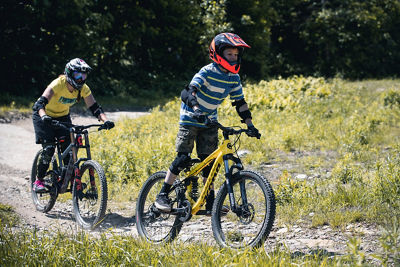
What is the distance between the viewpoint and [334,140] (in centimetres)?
948

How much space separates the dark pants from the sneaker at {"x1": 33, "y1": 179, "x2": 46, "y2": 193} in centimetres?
10

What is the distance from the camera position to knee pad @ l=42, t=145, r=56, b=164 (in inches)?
272

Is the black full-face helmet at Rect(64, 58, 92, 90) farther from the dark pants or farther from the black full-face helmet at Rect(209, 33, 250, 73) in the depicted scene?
the black full-face helmet at Rect(209, 33, 250, 73)

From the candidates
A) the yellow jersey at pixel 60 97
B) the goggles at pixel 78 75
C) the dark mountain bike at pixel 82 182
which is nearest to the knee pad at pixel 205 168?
the dark mountain bike at pixel 82 182

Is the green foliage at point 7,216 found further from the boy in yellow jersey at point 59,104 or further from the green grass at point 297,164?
the green grass at point 297,164

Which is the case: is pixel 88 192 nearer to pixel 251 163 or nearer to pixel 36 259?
pixel 36 259

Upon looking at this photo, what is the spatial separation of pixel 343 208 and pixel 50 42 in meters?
15.3

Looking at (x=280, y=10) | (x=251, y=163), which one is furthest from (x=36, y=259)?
(x=280, y=10)

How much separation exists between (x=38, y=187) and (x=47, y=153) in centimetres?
54

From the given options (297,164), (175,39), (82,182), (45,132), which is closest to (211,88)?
(82,182)

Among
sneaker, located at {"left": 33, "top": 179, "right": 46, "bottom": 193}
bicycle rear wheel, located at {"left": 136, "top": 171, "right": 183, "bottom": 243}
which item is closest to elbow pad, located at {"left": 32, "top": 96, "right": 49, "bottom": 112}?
sneaker, located at {"left": 33, "top": 179, "right": 46, "bottom": 193}

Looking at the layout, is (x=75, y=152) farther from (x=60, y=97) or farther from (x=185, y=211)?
(x=185, y=211)

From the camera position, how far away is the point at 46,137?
6.84 metres

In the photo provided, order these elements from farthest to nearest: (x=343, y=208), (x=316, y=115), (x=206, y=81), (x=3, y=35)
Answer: (x=3, y=35) < (x=316, y=115) < (x=343, y=208) < (x=206, y=81)
